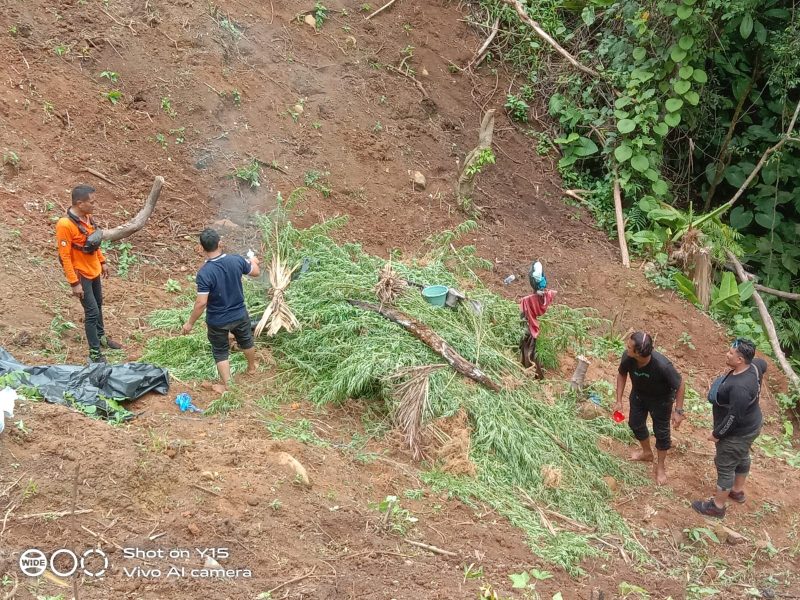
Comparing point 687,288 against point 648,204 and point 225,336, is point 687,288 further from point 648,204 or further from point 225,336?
point 225,336

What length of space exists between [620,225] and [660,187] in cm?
77

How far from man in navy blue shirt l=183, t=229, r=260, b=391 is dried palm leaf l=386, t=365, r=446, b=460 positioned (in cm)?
127

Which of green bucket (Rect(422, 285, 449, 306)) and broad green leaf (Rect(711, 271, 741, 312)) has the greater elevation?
broad green leaf (Rect(711, 271, 741, 312))


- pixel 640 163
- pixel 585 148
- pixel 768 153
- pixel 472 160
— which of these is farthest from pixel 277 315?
pixel 768 153

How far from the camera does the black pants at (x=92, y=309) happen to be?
6023 millimetres

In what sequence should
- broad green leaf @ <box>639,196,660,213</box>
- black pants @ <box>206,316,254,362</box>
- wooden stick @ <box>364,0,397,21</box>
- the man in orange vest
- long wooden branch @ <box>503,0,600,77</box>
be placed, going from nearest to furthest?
the man in orange vest, black pants @ <box>206,316,254,362</box>, broad green leaf @ <box>639,196,660,213</box>, long wooden branch @ <box>503,0,600,77</box>, wooden stick @ <box>364,0,397,21</box>

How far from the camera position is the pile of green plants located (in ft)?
18.6

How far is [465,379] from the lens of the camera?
249 inches

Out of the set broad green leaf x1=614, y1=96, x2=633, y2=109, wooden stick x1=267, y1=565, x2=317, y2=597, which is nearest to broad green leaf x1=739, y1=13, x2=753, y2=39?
broad green leaf x1=614, y1=96, x2=633, y2=109

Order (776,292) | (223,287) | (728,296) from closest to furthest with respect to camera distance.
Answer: (223,287), (728,296), (776,292)

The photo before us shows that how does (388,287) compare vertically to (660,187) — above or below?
below

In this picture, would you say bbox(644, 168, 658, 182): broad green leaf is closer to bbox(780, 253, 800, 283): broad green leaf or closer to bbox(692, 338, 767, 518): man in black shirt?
bbox(780, 253, 800, 283): broad green leaf

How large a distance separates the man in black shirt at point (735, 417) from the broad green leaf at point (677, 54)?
5.65 metres

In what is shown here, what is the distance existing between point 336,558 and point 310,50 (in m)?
8.02
